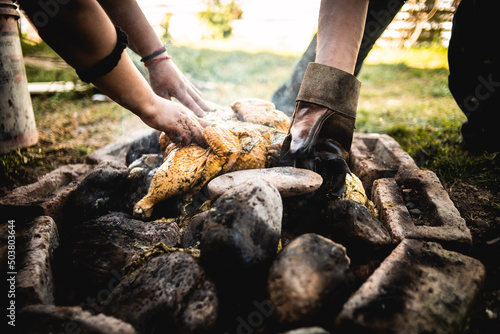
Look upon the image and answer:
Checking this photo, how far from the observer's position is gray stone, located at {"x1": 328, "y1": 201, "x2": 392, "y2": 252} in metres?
1.52

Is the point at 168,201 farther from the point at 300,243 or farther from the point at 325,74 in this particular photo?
the point at 325,74

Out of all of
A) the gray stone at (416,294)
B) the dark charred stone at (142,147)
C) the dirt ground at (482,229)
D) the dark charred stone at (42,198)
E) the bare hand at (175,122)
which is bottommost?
the dark charred stone at (42,198)

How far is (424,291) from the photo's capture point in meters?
1.27

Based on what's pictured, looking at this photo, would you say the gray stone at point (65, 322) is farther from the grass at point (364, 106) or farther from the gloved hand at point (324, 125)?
the grass at point (364, 106)

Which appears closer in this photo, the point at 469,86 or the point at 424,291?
the point at 424,291

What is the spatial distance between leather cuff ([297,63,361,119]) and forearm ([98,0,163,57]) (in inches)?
58.1

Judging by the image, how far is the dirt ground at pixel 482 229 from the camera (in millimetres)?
1335

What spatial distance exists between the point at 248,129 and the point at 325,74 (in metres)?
0.70

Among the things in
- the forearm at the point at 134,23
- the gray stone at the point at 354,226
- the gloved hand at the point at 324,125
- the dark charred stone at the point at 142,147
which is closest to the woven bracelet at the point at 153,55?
the forearm at the point at 134,23

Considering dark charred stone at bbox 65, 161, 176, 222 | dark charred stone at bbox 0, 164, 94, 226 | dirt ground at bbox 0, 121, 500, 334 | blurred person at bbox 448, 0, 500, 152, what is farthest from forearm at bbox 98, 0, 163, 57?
blurred person at bbox 448, 0, 500, 152

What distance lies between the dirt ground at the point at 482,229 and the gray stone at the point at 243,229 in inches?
40.2

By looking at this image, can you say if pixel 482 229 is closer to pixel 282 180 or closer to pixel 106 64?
pixel 282 180

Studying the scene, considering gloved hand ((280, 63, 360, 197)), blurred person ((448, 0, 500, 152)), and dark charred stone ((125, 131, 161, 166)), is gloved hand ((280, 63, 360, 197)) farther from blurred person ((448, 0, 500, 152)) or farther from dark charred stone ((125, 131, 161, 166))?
blurred person ((448, 0, 500, 152))

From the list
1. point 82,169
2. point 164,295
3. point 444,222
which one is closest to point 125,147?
point 82,169
